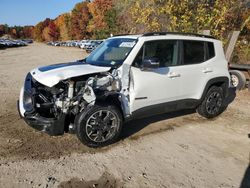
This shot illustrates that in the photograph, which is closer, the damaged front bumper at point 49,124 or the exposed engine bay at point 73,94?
the damaged front bumper at point 49,124

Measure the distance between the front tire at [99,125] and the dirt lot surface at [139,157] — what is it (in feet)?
0.60

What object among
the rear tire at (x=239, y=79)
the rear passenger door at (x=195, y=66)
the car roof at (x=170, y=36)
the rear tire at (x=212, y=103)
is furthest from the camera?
the rear tire at (x=239, y=79)

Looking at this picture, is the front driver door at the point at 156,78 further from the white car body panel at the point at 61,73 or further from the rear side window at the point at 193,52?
the white car body panel at the point at 61,73

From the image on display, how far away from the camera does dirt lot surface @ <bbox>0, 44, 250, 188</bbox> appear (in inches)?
149

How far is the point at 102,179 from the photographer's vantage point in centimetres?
380

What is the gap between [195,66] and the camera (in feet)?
18.7

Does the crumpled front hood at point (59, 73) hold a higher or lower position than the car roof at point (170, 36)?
lower

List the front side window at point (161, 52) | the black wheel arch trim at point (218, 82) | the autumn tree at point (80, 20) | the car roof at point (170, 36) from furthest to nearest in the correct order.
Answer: the autumn tree at point (80, 20) < the black wheel arch trim at point (218, 82) < the car roof at point (170, 36) < the front side window at point (161, 52)

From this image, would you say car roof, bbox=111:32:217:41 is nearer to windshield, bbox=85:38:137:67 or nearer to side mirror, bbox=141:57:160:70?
windshield, bbox=85:38:137:67

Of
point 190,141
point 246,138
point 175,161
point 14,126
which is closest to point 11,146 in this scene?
point 14,126

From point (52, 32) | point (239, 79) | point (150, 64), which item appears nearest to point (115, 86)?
point (150, 64)

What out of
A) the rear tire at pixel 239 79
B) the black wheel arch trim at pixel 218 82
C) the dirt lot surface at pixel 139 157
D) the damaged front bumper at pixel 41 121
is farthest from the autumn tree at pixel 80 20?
the damaged front bumper at pixel 41 121

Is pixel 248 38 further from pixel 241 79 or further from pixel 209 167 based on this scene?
pixel 209 167

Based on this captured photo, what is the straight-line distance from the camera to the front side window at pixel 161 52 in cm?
493
